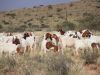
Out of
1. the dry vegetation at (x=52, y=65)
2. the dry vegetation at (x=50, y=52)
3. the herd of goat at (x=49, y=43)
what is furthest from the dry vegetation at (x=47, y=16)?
the dry vegetation at (x=52, y=65)

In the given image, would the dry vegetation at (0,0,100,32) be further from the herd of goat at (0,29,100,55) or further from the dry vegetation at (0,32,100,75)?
the dry vegetation at (0,32,100,75)

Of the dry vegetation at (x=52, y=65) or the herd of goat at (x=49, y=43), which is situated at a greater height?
the herd of goat at (x=49, y=43)

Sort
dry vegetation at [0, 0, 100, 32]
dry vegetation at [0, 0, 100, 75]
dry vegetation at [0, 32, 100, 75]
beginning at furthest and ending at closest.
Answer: dry vegetation at [0, 0, 100, 32] < dry vegetation at [0, 0, 100, 75] < dry vegetation at [0, 32, 100, 75]

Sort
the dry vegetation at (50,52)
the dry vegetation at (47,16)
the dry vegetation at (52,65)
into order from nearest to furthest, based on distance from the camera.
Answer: the dry vegetation at (52,65) → the dry vegetation at (50,52) → the dry vegetation at (47,16)

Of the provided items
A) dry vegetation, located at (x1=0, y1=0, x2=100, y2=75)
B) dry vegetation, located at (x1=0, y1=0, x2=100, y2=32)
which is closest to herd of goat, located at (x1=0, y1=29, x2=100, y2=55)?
dry vegetation, located at (x1=0, y1=0, x2=100, y2=75)

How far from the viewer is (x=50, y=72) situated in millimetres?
12797

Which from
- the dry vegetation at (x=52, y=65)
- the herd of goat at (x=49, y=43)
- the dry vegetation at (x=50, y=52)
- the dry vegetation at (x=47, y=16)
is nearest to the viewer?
the dry vegetation at (x=52, y=65)

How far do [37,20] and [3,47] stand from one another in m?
35.8

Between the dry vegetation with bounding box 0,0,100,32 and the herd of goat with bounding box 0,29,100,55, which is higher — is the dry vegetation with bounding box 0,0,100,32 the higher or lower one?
the higher one

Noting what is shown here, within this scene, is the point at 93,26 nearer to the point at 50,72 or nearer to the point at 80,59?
the point at 80,59

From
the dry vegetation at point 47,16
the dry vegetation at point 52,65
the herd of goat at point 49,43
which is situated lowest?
the dry vegetation at point 52,65

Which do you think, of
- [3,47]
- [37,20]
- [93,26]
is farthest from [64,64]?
[37,20]

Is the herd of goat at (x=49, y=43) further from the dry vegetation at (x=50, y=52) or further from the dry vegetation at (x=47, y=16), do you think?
the dry vegetation at (x=47, y=16)

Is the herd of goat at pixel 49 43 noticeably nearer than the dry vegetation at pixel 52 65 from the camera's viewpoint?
No
